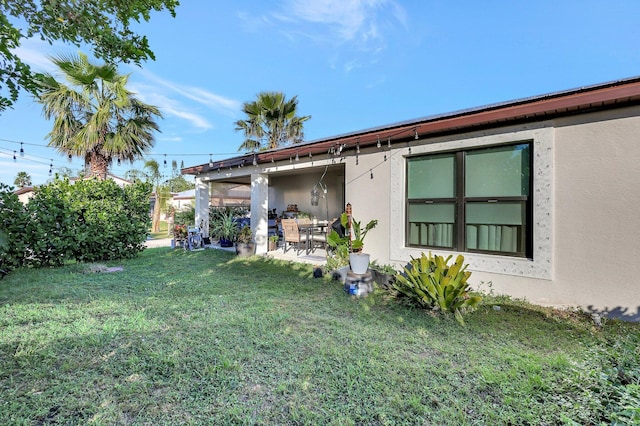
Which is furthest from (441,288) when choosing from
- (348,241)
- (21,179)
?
(21,179)

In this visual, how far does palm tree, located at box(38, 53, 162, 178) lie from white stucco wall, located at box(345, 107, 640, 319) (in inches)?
424

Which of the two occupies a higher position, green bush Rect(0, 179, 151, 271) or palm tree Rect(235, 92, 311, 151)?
palm tree Rect(235, 92, 311, 151)

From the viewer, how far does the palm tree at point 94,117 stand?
923cm

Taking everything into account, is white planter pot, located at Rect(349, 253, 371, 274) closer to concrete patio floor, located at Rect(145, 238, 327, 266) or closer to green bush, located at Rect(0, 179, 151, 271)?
concrete patio floor, located at Rect(145, 238, 327, 266)

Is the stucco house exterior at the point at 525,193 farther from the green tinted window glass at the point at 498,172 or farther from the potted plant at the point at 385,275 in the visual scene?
the potted plant at the point at 385,275

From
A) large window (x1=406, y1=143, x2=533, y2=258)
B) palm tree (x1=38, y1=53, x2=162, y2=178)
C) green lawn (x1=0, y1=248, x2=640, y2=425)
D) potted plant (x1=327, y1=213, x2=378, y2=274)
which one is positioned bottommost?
green lawn (x1=0, y1=248, x2=640, y2=425)

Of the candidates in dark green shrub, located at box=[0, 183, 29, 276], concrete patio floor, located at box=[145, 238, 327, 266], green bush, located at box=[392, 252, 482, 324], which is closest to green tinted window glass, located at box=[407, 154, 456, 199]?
green bush, located at box=[392, 252, 482, 324]

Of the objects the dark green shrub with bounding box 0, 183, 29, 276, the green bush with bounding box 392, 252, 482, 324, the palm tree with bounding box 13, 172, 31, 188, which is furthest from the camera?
the palm tree with bounding box 13, 172, 31, 188

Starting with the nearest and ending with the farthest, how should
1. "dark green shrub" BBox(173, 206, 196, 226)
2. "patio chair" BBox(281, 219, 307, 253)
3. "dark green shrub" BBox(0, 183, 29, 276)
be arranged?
"dark green shrub" BBox(0, 183, 29, 276) < "patio chair" BBox(281, 219, 307, 253) < "dark green shrub" BBox(173, 206, 196, 226)

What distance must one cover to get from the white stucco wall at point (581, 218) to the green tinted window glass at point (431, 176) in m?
0.54

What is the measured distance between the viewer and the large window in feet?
15.9

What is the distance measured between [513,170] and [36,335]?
23.4 ft

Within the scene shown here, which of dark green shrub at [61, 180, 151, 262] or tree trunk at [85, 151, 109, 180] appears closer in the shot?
dark green shrub at [61, 180, 151, 262]

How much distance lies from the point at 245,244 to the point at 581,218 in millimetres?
7948
